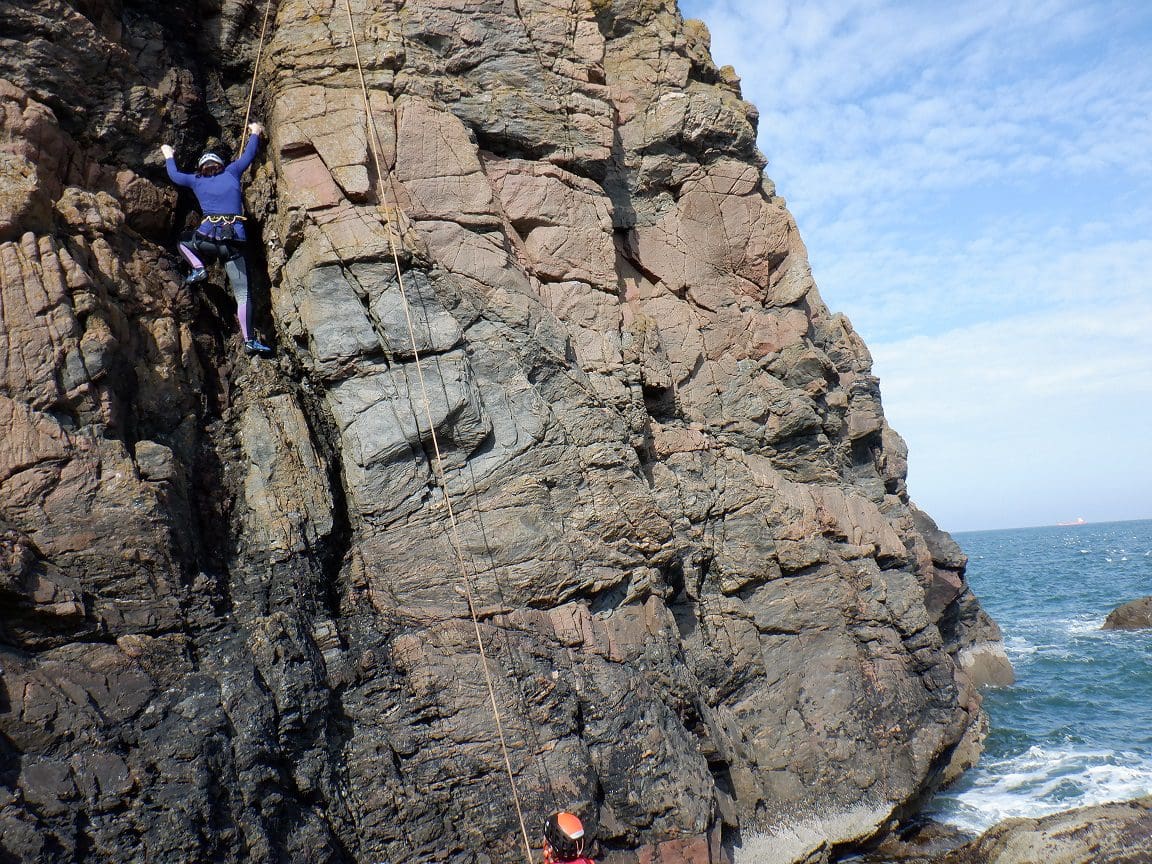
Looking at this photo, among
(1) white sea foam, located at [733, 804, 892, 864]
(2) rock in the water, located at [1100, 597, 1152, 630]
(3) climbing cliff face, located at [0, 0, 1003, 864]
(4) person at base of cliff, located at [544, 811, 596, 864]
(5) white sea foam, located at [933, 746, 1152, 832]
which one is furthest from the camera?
(2) rock in the water, located at [1100, 597, 1152, 630]

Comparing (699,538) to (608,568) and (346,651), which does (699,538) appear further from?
(346,651)

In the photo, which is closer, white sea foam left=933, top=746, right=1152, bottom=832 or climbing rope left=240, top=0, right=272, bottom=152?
climbing rope left=240, top=0, right=272, bottom=152

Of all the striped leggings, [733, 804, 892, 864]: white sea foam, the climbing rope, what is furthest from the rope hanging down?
[733, 804, 892, 864]: white sea foam

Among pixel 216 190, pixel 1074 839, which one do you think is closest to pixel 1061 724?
pixel 1074 839

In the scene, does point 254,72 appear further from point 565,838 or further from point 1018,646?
point 1018,646

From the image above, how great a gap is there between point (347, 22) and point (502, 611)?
9.29m

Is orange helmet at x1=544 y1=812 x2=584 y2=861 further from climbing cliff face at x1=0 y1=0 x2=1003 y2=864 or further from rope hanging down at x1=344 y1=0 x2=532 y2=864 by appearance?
climbing cliff face at x1=0 y1=0 x2=1003 y2=864

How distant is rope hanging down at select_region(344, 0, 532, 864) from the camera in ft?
32.8

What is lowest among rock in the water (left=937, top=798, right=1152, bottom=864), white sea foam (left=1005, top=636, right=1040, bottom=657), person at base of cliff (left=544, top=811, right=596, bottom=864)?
white sea foam (left=1005, top=636, right=1040, bottom=657)

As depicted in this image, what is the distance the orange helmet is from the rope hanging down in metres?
2.40

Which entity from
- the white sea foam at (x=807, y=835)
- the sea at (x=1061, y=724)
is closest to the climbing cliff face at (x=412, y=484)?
the white sea foam at (x=807, y=835)

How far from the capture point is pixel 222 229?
11.7 metres

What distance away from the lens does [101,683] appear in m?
8.67

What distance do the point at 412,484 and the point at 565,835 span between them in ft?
16.5
